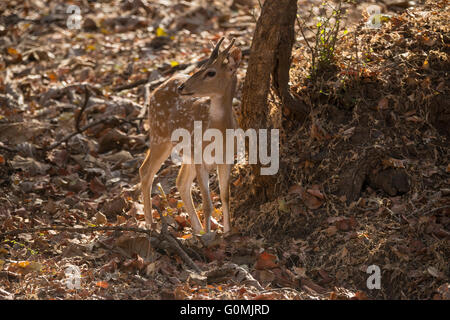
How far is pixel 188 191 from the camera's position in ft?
25.7

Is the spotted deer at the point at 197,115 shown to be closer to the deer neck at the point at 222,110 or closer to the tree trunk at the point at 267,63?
the deer neck at the point at 222,110

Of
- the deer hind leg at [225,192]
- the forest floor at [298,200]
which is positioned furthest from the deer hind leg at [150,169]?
the deer hind leg at [225,192]

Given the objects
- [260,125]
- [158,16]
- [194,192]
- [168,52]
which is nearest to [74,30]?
[158,16]

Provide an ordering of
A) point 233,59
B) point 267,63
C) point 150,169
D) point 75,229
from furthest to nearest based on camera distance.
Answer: point 150,169, point 233,59, point 267,63, point 75,229

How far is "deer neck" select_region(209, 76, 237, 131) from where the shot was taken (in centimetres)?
739

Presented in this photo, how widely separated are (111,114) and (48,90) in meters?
1.73

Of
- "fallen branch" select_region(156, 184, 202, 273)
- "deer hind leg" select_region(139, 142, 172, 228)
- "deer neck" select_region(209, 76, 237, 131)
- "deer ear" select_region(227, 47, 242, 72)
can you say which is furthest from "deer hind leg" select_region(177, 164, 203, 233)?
A: "deer ear" select_region(227, 47, 242, 72)

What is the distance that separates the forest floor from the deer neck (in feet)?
1.90

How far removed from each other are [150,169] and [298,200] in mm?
1936

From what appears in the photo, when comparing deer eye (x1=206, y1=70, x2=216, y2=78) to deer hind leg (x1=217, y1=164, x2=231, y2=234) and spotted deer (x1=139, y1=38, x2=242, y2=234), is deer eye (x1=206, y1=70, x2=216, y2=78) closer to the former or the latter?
spotted deer (x1=139, y1=38, x2=242, y2=234)

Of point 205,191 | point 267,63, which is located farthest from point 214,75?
point 205,191

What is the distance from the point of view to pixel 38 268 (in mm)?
6363

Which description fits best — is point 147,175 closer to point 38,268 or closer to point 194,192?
point 194,192

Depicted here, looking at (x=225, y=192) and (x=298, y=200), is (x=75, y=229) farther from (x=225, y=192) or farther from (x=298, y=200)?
(x=298, y=200)
